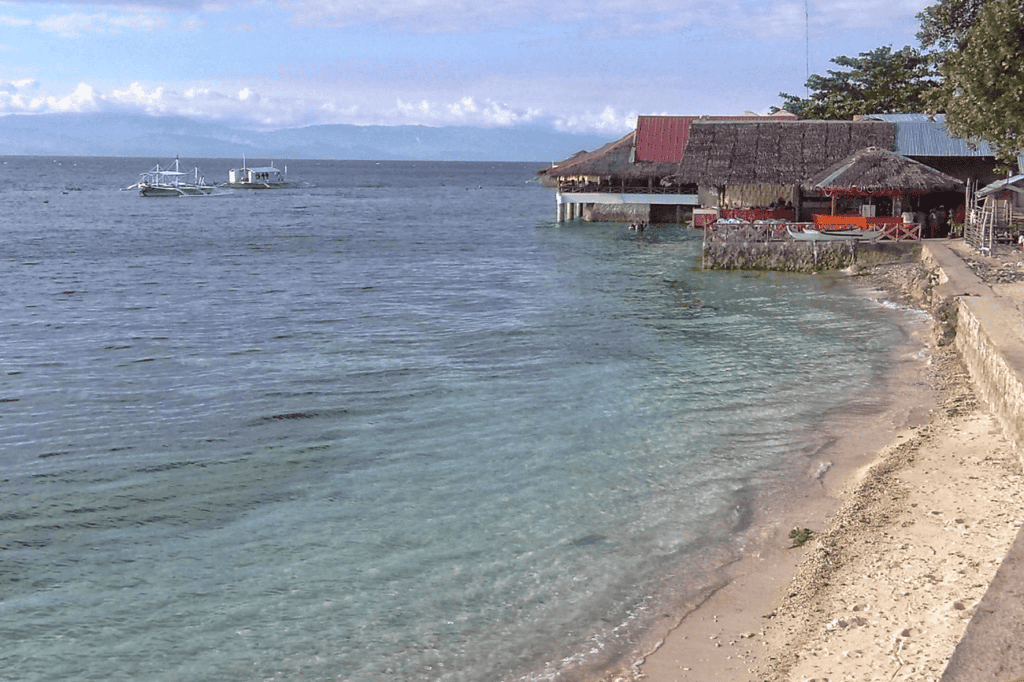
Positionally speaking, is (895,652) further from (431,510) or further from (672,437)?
(672,437)

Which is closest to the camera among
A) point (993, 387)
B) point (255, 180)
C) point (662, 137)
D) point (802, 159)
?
point (993, 387)

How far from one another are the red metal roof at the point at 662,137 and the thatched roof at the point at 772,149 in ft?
34.4

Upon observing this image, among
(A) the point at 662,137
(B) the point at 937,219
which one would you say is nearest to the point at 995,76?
(B) the point at 937,219

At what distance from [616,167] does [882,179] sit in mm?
20382

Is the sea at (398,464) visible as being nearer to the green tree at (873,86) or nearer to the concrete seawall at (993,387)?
the concrete seawall at (993,387)

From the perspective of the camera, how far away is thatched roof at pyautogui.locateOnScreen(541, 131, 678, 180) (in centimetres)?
4844

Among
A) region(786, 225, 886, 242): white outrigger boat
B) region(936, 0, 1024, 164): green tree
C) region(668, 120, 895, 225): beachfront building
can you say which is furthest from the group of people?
region(936, 0, 1024, 164): green tree

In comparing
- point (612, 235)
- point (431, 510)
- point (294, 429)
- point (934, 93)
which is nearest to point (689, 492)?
point (431, 510)

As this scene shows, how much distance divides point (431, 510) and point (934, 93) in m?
22.2

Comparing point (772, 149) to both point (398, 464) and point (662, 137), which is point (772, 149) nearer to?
point (662, 137)

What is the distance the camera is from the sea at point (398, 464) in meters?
8.91

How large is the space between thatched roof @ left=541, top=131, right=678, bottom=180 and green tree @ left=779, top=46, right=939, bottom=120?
40.9ft

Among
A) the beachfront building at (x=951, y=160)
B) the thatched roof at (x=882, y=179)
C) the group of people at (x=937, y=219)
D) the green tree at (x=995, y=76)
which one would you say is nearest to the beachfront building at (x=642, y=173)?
the beachfront building at (x=951, y=160)

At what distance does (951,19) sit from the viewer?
2394 cm
